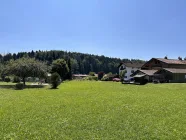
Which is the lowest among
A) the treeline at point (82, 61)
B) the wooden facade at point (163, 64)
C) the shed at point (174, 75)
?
the shed at point (174, 75)

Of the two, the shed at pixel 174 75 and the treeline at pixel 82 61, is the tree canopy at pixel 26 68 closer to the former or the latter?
the shed at pixel 174 75

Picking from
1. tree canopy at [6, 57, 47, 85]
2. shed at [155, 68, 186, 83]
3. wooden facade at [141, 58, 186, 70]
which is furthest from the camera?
wooden facade at [141, 58, 186, 70]

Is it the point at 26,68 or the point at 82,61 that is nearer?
the point at 26,68

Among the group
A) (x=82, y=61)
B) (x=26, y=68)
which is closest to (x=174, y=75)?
(x=26, y=68)

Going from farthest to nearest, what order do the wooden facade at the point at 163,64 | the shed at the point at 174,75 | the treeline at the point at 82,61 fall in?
the treeline at the point at 82,61 < the wooden facade at the point at 163,64 < the shed at the point at 174,75

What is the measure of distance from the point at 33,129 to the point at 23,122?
1.39 m

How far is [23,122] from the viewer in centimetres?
912

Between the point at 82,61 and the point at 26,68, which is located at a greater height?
the point at 82,61

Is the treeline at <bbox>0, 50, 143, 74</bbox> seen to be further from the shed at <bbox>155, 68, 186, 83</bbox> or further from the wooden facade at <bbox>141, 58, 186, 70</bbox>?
the shed at <bbox>155, 68, 186, 83</bbox>

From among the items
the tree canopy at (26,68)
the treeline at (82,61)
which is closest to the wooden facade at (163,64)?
Result: the tree canopy at (26,68)

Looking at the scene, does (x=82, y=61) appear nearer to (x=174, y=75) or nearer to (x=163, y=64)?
(x=163, y=64)

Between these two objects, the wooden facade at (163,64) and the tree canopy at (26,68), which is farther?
the wooden facade at (163,64)

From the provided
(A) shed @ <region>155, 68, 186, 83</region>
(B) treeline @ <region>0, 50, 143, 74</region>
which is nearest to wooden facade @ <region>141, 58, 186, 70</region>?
(A) shed @ <region>155, 68, 186, 83</region>

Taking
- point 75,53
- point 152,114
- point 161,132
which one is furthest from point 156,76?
point 75,53
